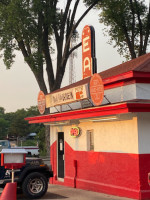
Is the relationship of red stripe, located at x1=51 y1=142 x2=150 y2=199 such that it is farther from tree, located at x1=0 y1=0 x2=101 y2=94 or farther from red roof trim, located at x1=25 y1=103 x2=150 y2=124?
tree, located at x1=0 y1=0 x2=101 y2=94

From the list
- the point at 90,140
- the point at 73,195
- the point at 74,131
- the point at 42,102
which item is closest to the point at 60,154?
the point at 74,131

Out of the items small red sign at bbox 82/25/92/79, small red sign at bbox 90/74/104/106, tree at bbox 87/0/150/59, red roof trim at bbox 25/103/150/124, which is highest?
tree at bbox 87/0/150/59

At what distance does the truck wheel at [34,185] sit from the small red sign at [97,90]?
10.8 ft

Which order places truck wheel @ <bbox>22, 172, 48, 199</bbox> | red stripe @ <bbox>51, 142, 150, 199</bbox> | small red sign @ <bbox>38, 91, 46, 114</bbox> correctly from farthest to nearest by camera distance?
small red sign @ <bbox>38, 91, 46, 114</bbox> → truck wheel @ <bbox>22, 172, 48, 199</bbox> → red stripe @ <bbox>51, 142, 150, 199</bbox>

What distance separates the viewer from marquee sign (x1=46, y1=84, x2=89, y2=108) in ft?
45.5

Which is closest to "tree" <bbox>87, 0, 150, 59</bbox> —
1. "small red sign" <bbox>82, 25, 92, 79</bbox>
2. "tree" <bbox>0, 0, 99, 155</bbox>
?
"tree" <bbox>0, 0, 99, 155</bbox>

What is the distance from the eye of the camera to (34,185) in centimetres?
1322

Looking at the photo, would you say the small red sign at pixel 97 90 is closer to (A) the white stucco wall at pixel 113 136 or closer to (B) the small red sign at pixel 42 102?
(A) the white stucco wall at pixel 113 136

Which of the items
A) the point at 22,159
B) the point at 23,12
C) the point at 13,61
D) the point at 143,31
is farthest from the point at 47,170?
the point at 143,31

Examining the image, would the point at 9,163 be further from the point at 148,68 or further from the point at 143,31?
the point at 143,31

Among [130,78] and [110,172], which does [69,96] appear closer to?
[130,78]

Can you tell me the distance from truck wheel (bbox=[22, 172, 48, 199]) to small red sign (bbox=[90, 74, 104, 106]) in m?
3.29

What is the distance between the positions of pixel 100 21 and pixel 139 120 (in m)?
26.9

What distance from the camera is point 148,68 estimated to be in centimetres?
1280
